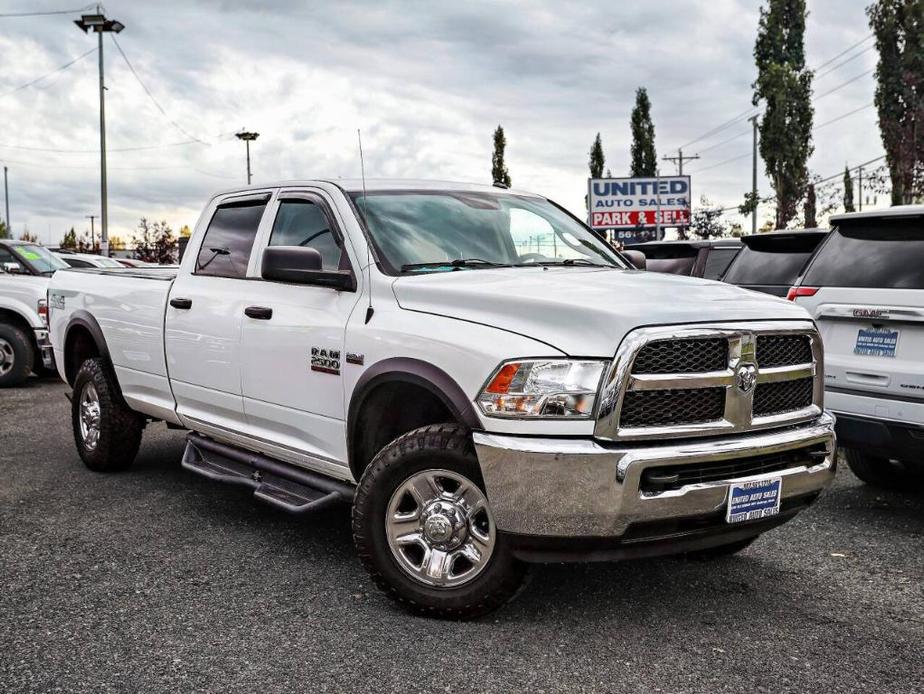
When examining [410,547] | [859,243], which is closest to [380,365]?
[410,547]

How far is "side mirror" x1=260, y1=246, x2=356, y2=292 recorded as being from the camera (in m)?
4.66

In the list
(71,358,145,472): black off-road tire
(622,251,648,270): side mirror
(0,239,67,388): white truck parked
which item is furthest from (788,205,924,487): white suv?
(0,239,67,388): white truck parked

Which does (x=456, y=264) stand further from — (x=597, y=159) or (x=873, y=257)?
(x=597, y=159)

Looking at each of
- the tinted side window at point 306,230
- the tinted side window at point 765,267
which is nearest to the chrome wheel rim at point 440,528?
the tinted side window at point 306,230

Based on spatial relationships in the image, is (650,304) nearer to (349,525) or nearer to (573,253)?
(573,253)

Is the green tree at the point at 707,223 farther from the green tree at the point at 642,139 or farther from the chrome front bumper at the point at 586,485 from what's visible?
the chrome front bumper at the point at 586,485

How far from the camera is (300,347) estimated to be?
194 inches

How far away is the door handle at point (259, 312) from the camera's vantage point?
5.16 metres

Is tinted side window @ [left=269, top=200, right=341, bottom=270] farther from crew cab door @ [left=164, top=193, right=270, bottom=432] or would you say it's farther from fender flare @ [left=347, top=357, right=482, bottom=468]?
fender flare @ [left=347, top=357, right=482, bottom=468]

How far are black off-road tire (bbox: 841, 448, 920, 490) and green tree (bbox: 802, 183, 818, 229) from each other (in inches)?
1594

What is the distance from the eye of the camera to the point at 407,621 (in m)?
4.20

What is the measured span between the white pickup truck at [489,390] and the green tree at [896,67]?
3028 cm

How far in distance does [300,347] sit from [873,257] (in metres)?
3.33

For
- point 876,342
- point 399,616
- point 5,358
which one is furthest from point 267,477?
point 5,358
